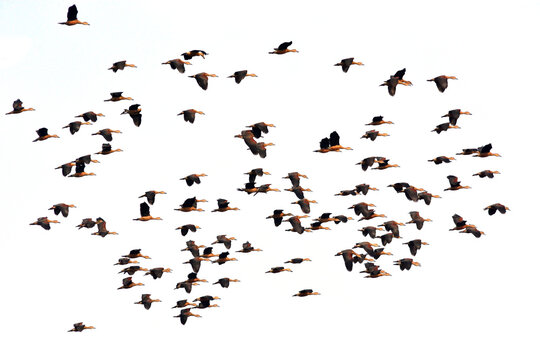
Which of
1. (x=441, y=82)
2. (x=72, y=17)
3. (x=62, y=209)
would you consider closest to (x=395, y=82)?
(x=441, y=82)

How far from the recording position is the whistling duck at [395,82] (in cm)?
5986

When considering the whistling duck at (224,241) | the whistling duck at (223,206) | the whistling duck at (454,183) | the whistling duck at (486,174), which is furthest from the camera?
the whistling duck at (224,241)

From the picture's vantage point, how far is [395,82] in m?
60.4

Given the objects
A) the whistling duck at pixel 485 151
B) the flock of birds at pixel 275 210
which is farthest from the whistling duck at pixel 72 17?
the whistling duck at pixel 485 151

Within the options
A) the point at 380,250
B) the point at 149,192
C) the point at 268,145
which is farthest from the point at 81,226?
the point at 380,250

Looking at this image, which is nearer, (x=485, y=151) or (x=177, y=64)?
(x=177, y=64)

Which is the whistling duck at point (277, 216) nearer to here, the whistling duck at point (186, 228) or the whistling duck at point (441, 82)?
the whistling duck at point (186, 228)

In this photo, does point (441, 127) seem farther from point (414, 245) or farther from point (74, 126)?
point (74, 126)

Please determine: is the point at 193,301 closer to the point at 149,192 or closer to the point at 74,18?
the point at 149,192

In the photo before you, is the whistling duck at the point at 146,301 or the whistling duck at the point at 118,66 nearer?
the whistling duck at the point at 118,66

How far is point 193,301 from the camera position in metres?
69.0

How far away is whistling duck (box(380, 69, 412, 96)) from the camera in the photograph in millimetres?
59856

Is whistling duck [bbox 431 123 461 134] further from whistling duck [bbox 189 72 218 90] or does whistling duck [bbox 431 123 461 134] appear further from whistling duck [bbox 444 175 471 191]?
whistling duck [bbox 189 72 218 90]

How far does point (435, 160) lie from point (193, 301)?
46.0 feet
